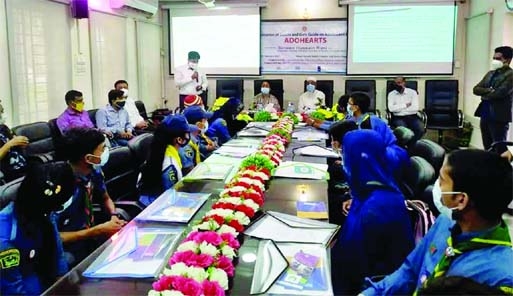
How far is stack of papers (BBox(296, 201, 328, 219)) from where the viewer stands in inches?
82.3

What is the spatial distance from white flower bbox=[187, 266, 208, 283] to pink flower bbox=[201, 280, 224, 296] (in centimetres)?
3

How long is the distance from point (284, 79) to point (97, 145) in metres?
6.66

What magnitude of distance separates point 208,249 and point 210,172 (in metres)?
1.41

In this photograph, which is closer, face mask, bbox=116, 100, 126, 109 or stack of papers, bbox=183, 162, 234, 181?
stack of papers, bbox=183, 162, 234, 181

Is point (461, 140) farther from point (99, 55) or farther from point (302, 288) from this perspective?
point (302, 288)

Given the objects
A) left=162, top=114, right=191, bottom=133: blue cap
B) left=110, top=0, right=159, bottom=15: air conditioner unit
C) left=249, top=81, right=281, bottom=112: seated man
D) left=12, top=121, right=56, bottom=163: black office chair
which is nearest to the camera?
left=162, top=114, right=191, bottom=133: blue cap

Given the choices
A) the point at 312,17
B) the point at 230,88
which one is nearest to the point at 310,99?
the point at 230,88

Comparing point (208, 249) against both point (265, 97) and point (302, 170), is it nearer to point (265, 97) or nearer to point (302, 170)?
point (302, 170)

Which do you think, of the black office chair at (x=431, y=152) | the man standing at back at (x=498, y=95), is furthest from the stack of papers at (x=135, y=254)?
the man standing at back at (x=498, y=95)

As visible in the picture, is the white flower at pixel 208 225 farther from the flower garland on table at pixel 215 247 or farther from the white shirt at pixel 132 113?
the white shirt at pixel 132 113

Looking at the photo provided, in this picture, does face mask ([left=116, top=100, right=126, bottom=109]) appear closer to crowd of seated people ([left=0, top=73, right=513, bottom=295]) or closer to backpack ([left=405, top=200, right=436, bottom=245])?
crowd of seated people ([left=0, top=73, right=513, bottom=295])

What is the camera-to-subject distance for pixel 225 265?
4.87 ft

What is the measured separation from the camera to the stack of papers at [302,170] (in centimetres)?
285

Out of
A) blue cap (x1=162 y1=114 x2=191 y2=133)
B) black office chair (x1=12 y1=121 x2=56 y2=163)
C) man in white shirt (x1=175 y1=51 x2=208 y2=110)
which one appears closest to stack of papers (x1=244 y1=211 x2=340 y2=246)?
blue cap (x1=162 y1=114 x2=191 y2=133)
